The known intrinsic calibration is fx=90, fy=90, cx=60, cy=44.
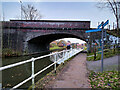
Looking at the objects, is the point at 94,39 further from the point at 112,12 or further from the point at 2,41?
the point at 2,41

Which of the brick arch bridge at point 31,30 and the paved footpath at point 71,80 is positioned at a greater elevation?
the brick arch bridge at point 31,30

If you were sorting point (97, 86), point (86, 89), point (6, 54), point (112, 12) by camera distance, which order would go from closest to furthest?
point (86, 89) → point (97, 86) → point (6, 54) → point (112, 12)

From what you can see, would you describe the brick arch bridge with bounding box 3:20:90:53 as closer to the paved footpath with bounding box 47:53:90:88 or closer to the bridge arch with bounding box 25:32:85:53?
the bridge arch with bounding box 25:32:85:53

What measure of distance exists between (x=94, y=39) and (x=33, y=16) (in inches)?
1009

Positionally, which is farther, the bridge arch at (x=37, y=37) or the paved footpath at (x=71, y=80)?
the bridge arch at (x=37, y=37)

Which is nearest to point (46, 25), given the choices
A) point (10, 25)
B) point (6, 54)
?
point (10, 25)

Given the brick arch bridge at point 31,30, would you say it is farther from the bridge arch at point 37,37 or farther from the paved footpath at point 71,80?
the paved footpath at point 71,80

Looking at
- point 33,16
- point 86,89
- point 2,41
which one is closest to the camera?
point 86,89

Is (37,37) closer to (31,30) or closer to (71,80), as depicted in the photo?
(31,30)

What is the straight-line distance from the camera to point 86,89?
2471 mm

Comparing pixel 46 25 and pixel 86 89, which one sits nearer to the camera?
pixel 86 89

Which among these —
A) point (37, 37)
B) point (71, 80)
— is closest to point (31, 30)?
point (37, 37)

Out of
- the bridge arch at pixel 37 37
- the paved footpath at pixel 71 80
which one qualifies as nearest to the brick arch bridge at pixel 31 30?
the bridge arch at pixel 37 37

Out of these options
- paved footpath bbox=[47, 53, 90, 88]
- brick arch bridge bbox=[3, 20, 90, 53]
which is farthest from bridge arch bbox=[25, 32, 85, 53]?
paved footpath bbox=[47, 53, 90, 88]
